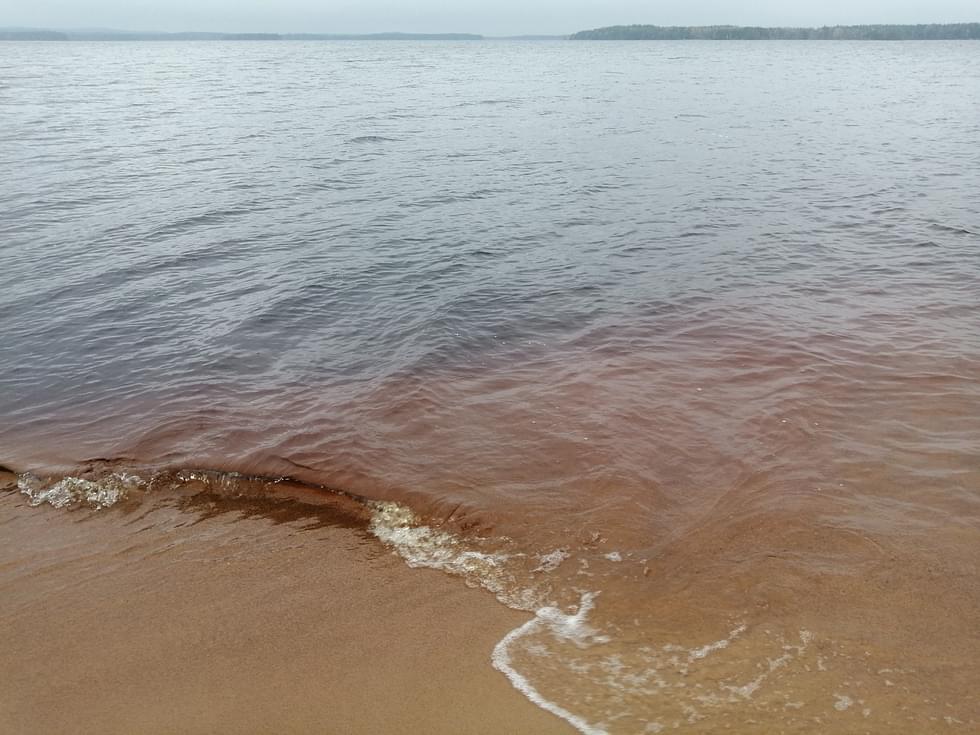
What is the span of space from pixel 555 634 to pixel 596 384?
12.6ft

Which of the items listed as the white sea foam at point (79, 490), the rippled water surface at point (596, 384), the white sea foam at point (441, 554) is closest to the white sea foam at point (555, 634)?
the rippled water surface at point (596, 384)

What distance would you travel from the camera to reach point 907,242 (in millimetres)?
12758

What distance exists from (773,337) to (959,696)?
561cm

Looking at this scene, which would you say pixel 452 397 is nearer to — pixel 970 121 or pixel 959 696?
pixel 959 696

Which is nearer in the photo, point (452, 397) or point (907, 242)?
point (452, 397)

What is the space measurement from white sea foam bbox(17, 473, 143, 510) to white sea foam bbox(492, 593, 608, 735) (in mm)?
3854

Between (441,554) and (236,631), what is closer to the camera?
(236,631)

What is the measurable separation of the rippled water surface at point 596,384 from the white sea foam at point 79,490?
133mm

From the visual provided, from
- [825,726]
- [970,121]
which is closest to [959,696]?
[825,726]

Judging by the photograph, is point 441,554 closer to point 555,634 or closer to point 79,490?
point 555,634

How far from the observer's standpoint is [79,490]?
6.30m

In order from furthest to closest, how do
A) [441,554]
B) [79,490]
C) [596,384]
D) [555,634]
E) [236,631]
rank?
[596,384]
[79,490]
[441,554]
[236,631]
[555,634]

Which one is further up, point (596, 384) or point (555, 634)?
point (596, 384)

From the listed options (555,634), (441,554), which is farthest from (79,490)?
(555,634)
